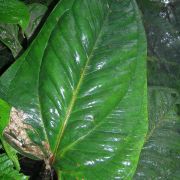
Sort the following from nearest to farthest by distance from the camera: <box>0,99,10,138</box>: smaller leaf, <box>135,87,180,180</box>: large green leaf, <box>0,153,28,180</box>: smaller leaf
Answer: <box>0,99,10,138</box>: smaller leaf, <box>0,153,28,180</box>: smaller leaf, <box>135,87,180,180</box>: large green leaf

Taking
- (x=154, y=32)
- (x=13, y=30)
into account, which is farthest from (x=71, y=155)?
(x=154, y=32)

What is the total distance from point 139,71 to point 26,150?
553mm

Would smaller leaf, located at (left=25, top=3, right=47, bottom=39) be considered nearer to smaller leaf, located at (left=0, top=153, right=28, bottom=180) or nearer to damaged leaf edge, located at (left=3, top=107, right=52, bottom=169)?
damaged leaf edge, located at (left=3, top=107, right=52, bottom=169)

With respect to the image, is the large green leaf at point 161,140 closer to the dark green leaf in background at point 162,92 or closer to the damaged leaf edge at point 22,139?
the dark green leaf in background at point 162,92

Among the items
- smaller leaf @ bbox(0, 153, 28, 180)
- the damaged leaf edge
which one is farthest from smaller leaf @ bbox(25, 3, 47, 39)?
smaller leaf @ bbox(0, 153, 28, 180)

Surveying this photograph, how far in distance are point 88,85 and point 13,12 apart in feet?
1.32

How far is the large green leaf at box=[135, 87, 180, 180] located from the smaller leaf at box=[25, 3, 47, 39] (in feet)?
2.30

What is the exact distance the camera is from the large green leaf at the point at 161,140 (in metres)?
1.60

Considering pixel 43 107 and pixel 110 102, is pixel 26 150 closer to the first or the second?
pixel 43 107

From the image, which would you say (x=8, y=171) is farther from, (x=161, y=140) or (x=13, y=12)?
(x=161, y=140)

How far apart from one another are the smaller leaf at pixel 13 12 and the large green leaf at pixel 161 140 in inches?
32.1

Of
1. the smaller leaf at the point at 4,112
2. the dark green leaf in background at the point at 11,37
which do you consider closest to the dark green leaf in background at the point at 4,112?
the smaller leaf at the point at 4,112

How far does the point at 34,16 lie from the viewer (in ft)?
5.10

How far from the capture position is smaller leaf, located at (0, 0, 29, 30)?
116 cm
